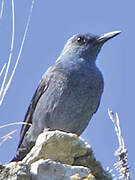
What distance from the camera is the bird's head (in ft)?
25.3

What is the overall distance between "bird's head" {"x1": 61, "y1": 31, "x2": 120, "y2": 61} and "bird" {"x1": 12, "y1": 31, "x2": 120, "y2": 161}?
0.62ft

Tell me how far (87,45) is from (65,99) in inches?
54.3

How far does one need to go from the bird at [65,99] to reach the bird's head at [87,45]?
0.19 metres

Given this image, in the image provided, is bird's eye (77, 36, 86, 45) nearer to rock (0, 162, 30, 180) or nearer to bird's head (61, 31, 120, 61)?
bird's head (61, 31, 120, 61)

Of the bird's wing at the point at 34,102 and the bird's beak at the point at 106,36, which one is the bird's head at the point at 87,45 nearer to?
the bird's beak at the point at 106,36

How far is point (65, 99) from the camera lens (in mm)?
6891

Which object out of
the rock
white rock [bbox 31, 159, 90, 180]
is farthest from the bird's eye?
the rock

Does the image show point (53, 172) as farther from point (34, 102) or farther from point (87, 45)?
point (87, 45)

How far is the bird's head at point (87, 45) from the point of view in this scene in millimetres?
7707

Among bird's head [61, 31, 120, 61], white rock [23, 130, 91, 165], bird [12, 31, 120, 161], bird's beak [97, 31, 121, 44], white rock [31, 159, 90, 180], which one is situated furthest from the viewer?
bird's head [61, 31, 120, 61]

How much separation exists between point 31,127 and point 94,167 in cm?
327

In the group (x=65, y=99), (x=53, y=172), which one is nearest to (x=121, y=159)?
(x=53, y=172)

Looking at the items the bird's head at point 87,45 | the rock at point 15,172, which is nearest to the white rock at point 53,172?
the rock at point 15,172

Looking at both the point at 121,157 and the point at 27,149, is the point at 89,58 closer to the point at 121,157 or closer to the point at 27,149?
the point at 27,149
